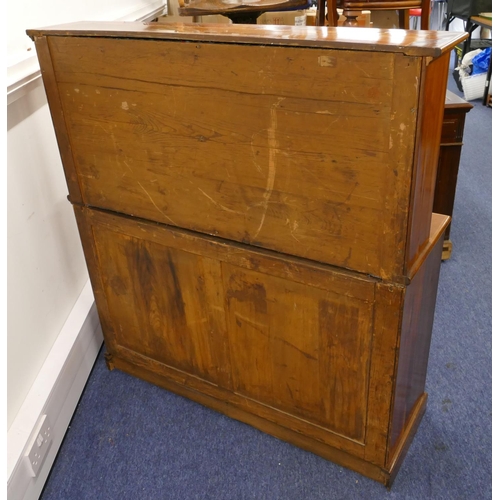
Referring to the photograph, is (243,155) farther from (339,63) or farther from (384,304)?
(384,304)

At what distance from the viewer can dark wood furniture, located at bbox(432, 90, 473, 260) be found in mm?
1939

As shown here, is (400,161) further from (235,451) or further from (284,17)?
(284,17)

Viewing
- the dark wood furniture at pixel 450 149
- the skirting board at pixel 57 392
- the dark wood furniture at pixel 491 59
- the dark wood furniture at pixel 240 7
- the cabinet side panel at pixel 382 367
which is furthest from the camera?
the dark wood furniture at pixel 491 59

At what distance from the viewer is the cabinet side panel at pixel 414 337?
1.15 meters

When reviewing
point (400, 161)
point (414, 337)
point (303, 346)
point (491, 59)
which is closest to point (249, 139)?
point (400, 161)

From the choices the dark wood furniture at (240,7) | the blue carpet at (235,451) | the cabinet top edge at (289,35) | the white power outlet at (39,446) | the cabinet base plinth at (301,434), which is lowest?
the blue carpet at (235,451)

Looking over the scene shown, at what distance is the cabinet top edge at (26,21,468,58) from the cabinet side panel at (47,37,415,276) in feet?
0.06

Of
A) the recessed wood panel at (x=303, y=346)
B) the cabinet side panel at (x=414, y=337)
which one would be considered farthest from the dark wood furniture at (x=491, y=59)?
the recessed wood panel at (x=303, y=346)

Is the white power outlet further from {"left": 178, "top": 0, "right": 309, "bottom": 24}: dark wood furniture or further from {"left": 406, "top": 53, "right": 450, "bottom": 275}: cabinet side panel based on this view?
{"left": 178, "top": 0, "right": 309, "bottom": 24}: dark wood furniture

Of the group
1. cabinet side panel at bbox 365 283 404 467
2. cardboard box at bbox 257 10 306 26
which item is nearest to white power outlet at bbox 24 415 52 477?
cabinet side panel at bbox 365 283 404 467

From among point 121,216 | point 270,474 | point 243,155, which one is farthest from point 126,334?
point 243,155

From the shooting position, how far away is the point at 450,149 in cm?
200

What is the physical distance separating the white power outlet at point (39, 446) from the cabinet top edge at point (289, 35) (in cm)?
94

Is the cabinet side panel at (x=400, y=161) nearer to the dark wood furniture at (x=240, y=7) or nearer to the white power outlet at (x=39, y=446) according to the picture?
the white power outlet at (x=39, y=446)
